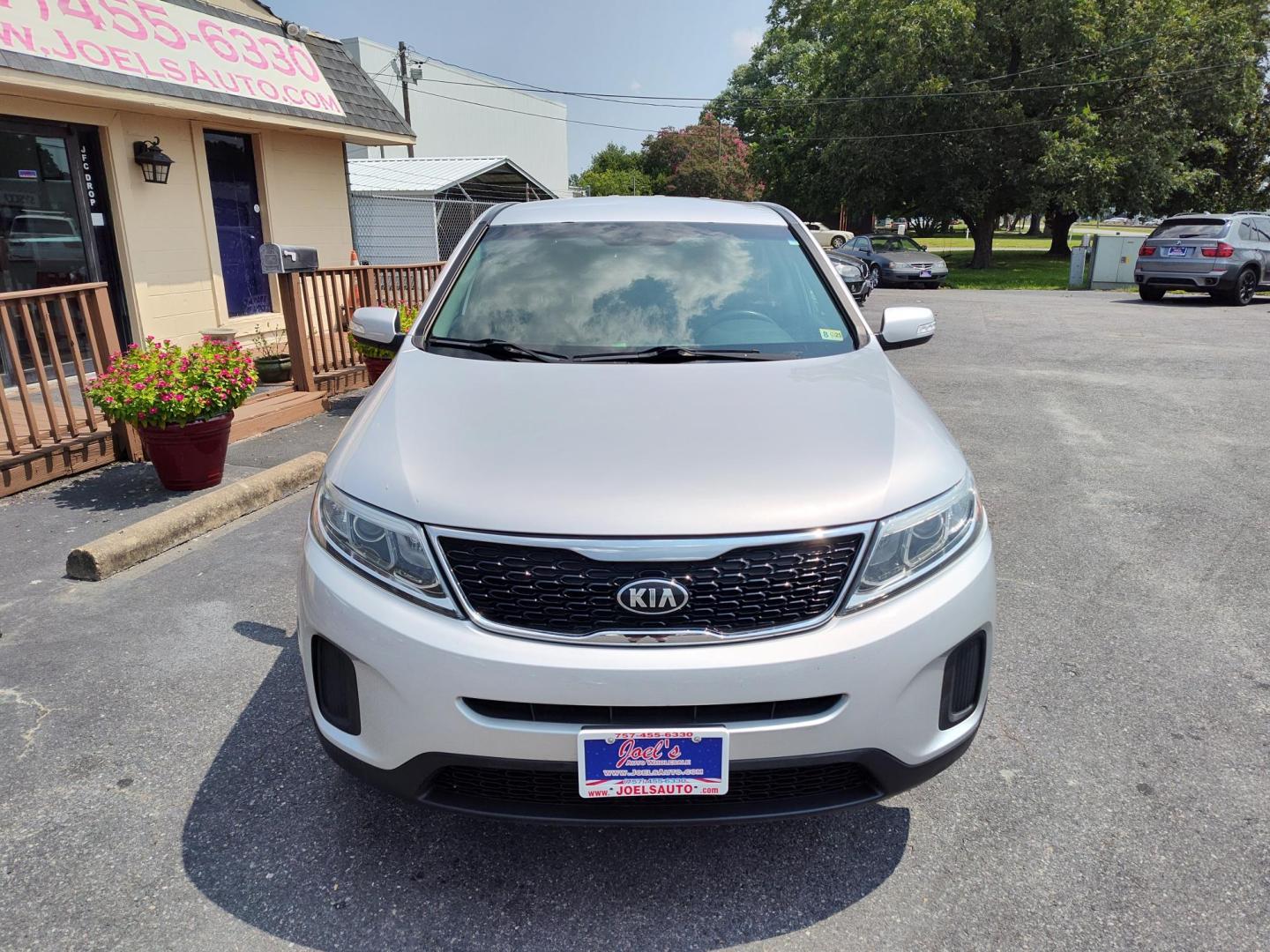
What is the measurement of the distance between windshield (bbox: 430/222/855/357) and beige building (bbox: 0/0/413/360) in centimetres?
576

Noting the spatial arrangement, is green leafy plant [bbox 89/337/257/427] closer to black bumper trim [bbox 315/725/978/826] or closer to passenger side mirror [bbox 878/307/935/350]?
black bumper trim [bbox 315/725/978/826]

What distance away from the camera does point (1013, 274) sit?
2669cm

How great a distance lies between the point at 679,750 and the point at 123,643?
2788 mm

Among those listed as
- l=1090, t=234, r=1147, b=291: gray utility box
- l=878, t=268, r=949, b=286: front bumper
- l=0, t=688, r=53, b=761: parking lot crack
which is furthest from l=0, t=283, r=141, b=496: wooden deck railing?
l=1090, t=234, r=1147, b=291: gray utility box

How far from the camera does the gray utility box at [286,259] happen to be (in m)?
7.04

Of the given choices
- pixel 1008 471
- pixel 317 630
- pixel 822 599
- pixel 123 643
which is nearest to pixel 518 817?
pixel 317 630

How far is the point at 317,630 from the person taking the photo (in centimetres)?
216

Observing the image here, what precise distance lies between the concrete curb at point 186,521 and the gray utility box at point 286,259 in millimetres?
2065

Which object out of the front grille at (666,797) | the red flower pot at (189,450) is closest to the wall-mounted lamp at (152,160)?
the red flower pot at (189,450)

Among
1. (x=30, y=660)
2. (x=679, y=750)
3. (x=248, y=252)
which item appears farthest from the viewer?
(x=248, y=252)

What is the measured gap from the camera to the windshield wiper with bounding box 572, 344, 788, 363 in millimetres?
2934

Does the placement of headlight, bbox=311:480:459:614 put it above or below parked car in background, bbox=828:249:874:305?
above

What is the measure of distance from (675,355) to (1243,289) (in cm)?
1779

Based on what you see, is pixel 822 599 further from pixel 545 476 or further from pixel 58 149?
pixel 58 149
